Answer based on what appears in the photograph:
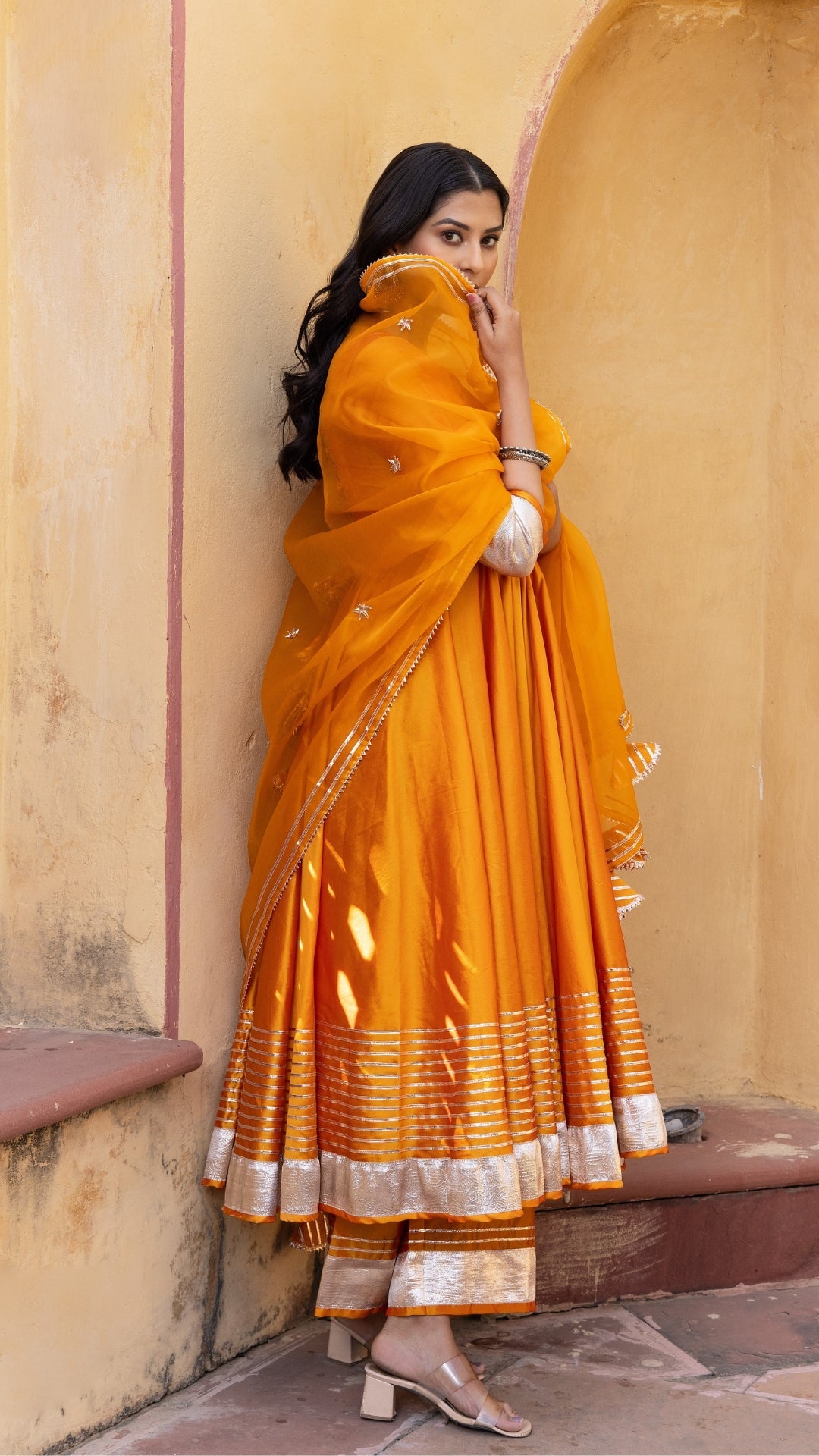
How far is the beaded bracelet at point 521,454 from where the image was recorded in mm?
2291

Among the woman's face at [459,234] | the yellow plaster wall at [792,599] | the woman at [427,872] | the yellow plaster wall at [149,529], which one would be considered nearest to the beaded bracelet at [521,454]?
the woman at [427,872]

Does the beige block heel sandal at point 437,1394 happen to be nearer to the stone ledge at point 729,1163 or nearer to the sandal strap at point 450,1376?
the sandal strap at point 450,1376

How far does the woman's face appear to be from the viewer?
7.70 ft

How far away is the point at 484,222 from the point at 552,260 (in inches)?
39.4

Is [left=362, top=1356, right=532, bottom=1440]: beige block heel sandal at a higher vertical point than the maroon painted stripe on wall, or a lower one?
lower

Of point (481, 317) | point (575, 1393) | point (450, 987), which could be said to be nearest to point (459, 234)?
point (481, 317)

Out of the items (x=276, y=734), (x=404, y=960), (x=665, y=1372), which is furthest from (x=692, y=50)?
(x=665, y=1372)

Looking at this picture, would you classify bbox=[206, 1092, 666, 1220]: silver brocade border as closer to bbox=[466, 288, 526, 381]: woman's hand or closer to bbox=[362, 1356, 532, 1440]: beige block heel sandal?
bbox=[362, 1356, 532, 1440]: beige block heel sandal

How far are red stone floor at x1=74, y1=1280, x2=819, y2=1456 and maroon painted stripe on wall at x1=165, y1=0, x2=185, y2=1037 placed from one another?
60 centimetres

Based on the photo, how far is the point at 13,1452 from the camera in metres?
2.00

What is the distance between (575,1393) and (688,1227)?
0.58 meters

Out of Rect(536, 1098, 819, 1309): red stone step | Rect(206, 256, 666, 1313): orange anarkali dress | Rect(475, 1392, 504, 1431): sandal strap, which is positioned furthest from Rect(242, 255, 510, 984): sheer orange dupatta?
Rect(536, 1098, 819, 1309): red stone step

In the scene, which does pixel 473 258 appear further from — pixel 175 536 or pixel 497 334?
pixel 175 536

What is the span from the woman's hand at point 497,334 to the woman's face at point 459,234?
42 millimetres
